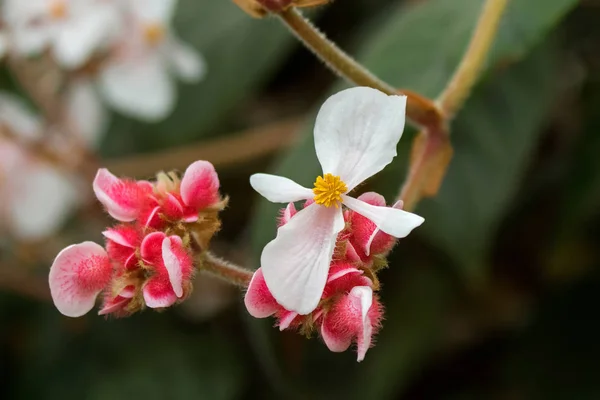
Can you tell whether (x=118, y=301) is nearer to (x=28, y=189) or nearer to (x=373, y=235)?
(x=373, y=235)

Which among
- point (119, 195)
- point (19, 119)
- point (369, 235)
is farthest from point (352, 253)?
point (19, 119)

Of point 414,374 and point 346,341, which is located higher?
point 346,341

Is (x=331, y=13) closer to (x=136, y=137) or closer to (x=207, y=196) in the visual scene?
(x=136, y=137)

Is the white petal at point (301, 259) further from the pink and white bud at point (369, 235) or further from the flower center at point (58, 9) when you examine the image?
the flower center at point (58, 9)

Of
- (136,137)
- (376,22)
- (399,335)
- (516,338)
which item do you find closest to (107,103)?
(136,137)

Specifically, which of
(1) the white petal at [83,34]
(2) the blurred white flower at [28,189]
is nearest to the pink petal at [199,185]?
(1) the white petal at [83,34]

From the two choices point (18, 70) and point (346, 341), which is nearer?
point (346, 341)
